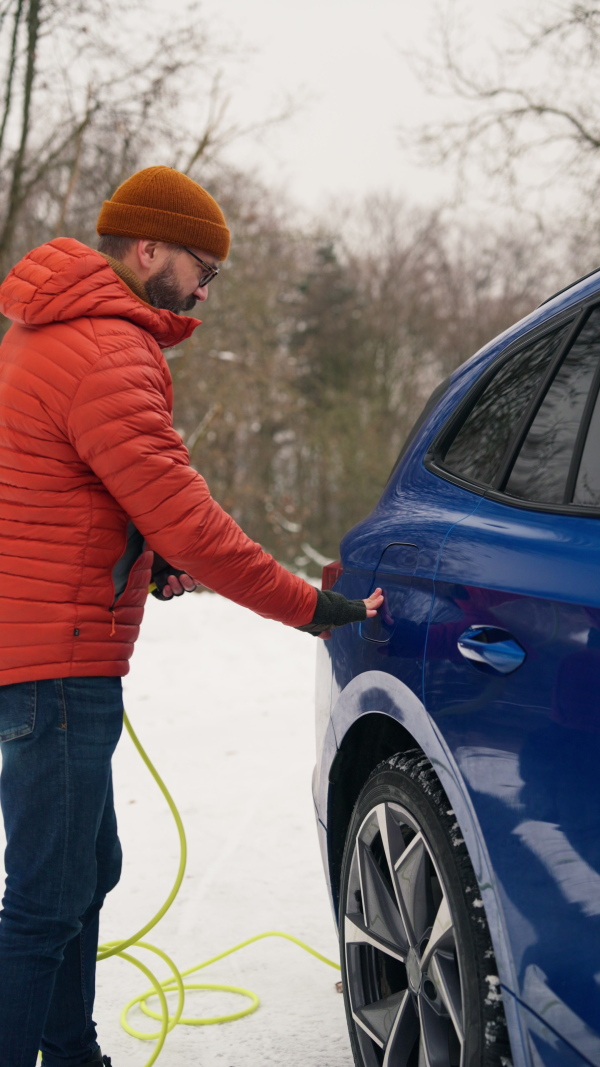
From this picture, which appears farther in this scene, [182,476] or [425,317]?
[425,317]

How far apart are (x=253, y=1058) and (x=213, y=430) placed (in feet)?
69.5

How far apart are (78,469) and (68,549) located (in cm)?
17

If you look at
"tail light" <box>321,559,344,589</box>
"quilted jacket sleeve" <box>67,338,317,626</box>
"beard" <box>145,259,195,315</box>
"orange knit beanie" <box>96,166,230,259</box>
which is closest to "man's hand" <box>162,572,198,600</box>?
"tail light" <box>321,559,344,589</box>

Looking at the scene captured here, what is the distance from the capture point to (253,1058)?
2742 millimetres

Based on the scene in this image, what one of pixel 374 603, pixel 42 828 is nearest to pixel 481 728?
pixel 374 603

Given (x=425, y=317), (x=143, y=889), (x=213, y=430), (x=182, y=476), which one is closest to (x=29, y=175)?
(x=213, y=430)

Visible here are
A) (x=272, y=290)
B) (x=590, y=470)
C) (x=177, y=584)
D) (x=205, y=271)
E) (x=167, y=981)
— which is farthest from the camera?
(x=272, y=290)

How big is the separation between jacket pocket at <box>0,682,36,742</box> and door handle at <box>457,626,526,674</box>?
3.01 ft

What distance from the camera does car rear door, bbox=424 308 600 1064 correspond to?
4.77 ft

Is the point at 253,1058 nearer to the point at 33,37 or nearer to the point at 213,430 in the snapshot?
the point at 33,37

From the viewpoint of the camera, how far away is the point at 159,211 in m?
2.26

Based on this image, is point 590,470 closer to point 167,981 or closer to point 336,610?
point 336,610

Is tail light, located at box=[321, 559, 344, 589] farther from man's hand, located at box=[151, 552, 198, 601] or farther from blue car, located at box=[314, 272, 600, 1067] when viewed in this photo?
man's hand, located at box=[151, 552, 198, 601]

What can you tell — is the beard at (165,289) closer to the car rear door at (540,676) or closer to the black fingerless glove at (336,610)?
the black fingerless glove at (336,610)
